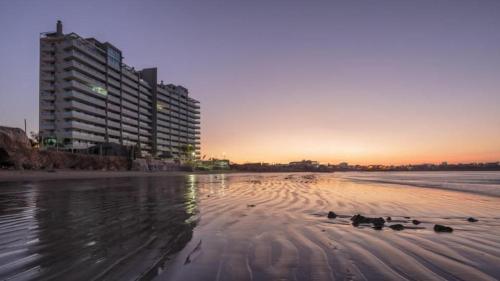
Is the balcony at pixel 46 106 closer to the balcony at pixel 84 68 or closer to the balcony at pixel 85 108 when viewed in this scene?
the balcony at pixel 85 108

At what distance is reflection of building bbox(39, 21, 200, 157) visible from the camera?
3575 inches

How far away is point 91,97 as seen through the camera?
3878 inches

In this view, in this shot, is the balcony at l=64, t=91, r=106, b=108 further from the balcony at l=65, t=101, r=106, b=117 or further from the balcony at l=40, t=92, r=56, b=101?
the balcony at l=40, t=92, r=56, b=101

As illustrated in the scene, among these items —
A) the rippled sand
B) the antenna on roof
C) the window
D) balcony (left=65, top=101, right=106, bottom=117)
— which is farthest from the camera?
the window

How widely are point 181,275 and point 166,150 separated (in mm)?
Result: 148474

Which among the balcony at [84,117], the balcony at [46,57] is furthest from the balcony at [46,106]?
the balcony at [46,57]

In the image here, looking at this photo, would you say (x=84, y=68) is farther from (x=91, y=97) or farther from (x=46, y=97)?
(x=46, y=97)

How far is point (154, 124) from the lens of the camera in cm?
14088

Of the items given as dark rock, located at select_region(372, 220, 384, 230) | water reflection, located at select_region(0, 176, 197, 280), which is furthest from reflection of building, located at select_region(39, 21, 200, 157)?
dark rock, located at select_region(372, 220, 384, 230)

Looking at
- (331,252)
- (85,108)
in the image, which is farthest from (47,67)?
(331,252)

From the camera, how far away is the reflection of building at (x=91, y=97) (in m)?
90.8

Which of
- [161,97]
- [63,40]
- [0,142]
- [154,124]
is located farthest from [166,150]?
[0,142]

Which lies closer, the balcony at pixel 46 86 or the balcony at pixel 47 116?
the balcony at pixel 47 116

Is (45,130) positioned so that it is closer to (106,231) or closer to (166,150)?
(166,150)
